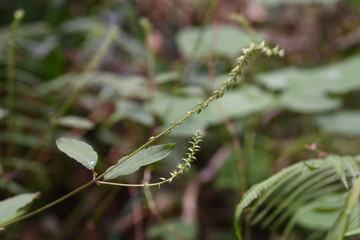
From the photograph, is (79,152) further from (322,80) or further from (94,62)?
(322,80)

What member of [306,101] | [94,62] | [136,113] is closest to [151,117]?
[136,113]

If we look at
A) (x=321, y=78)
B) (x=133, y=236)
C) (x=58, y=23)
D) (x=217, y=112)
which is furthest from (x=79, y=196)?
(x=321, y=78)

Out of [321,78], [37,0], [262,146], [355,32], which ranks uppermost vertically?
[37,0]

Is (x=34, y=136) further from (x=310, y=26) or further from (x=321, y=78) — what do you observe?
(x=310, y=26)

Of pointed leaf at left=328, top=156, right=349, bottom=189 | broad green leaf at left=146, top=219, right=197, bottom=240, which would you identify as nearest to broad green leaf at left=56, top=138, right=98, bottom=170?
pointed leaf at left=328, top=156, right=349, bottom=189

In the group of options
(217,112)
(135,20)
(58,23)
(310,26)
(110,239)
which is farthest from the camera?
(310,26)

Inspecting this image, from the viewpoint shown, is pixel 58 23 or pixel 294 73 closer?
pixel 294 73

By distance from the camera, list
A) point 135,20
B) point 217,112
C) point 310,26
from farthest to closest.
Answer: point 310,26 < point 135,20 < point 217,112

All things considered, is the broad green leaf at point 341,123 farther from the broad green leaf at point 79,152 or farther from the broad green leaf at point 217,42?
the broad green leaf at point 79,152
